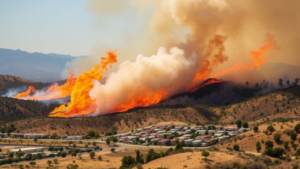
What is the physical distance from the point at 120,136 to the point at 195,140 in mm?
36423

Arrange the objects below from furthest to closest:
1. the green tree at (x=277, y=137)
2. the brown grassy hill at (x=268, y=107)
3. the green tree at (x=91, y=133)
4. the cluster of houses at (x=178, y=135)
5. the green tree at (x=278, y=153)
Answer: the brown grassy hill at (x=268, y=107), the green tree at (x=91, y=133), the cluster of houses at (x=178, y=135), the green tree at (x=277, y=137), the green tree at (x=278, y=153)

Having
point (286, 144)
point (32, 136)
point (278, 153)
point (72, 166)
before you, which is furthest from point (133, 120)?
point (278, 153)

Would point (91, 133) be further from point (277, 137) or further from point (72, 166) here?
point (277, 137)

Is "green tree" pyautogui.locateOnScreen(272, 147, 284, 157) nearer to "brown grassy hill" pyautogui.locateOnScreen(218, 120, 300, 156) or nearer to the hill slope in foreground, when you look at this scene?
"brown grassy hill" pyautogui.locateOnScreen(218, 120, 300, 156)

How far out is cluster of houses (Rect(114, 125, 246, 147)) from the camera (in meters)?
152

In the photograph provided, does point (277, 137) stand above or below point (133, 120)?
below

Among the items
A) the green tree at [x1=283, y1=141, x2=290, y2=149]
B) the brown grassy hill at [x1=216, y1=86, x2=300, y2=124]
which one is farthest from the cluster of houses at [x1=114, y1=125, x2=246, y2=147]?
the green tree at [x1=283, y1=141, x2=290, y2=149]

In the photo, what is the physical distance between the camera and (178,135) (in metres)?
166

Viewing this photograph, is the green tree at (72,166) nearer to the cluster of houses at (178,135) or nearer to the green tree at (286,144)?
the cluster of houses at (178,135)

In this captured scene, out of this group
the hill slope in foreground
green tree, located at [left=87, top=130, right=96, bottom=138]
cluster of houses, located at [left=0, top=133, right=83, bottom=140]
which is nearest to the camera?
cluster of houses, located at [left=0, top=133, right=83, bottom=140]

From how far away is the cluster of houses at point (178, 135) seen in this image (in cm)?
15212

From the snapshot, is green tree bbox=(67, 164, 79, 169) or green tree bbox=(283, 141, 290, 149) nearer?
green tree bbox=(67, 164, 79, 169)

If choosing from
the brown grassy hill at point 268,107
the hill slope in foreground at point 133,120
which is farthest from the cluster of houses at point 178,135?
the brown grassy hill at point 268,107

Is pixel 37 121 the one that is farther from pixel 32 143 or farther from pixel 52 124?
pixel 32 143
